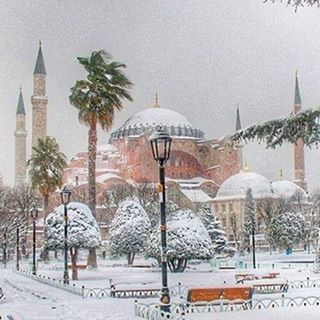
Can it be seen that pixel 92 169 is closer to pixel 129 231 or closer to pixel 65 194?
pixel 129 231

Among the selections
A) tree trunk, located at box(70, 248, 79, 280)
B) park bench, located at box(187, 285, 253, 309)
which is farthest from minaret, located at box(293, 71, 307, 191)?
park bench, located at box(187, 285, 253, 309)

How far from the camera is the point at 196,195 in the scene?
102 metres

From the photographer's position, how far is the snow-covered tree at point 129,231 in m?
42.5

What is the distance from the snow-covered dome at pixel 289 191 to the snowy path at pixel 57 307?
71.0 m

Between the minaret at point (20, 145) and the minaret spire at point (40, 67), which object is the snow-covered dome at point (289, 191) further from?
the minaret spire at point (40, 67)

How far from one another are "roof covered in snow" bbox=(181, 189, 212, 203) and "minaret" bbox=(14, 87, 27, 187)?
78.4 feet

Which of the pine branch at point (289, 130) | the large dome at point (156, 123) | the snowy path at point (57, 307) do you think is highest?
the large dome at point (156, 123)

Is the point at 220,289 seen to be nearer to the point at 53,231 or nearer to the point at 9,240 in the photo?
the point at 53,231

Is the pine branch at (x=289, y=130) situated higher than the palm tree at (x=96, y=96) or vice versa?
the palm tree at (x=96, y=96)

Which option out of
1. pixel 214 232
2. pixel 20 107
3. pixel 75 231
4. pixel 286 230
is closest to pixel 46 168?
pixel 75 231

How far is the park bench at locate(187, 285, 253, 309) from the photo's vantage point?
17.0 m

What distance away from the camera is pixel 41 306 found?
59.8ft

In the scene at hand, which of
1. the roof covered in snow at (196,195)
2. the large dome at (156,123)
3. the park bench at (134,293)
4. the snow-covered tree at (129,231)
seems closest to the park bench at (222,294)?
the park bench at (134,293)

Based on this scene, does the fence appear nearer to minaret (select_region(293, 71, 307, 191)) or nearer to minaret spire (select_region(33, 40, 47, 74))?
minaret spire (select_region(33, 40, 47, 74))
